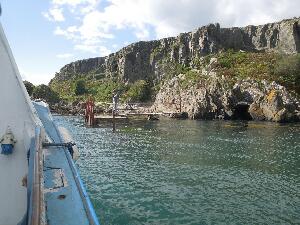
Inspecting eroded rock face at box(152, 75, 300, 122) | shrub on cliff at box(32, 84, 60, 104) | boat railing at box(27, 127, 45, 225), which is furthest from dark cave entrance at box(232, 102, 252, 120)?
boat railing at box(27, 127, 45, 225)

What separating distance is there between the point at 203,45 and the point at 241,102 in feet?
185

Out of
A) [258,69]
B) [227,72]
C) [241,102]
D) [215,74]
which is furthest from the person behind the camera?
[258,69]

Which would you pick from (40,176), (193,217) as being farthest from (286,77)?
(40,176)

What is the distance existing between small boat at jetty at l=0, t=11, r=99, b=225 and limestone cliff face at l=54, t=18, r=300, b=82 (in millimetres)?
130424

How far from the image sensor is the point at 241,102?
87562 mm

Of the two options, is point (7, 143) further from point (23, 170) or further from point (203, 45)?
point (203, 45)

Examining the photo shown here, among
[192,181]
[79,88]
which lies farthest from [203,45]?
[192,181]

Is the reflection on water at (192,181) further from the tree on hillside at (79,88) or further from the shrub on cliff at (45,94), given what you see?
the tree on hillside at (79,88)

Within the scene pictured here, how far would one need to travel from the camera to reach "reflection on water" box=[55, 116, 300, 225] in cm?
1727

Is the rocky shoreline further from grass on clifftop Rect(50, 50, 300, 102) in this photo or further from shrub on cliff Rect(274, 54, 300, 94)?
shrub on cliff Rect(274, 54, 300, 94)

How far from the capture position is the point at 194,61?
13375cm

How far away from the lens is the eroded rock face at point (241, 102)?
A: 262 ft

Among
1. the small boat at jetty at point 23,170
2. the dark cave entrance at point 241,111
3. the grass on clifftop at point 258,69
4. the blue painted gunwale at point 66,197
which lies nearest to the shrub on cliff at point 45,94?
the grass on clifftop at point 258,69

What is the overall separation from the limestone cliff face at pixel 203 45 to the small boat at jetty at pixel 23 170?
130 m
